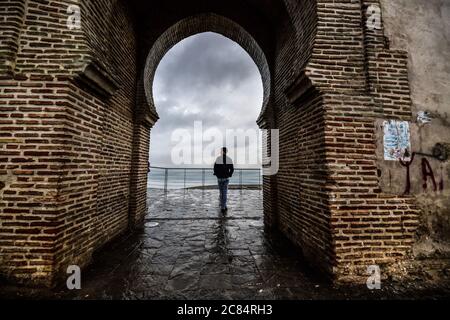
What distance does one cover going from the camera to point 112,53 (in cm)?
452

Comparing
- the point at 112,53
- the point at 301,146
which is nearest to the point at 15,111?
the point at 112,53

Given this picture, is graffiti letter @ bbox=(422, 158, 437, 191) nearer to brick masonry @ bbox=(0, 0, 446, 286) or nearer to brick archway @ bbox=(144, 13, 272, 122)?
brick masonry @ bbox=(0, 0, 446, 286)

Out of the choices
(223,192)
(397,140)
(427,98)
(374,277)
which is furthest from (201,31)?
(374,277)

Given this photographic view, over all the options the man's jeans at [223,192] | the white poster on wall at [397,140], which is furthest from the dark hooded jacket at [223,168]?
the white poster on wall at [397,140]

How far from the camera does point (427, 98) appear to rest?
146 inches

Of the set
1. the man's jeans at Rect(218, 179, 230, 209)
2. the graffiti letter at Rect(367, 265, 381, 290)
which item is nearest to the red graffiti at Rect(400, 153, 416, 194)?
the graffiti letter at Rect(367, 265, 381, 290)

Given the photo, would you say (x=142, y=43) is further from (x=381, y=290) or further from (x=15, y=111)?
(x=381, y=290)

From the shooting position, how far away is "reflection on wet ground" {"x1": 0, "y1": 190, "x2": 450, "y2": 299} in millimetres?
2863

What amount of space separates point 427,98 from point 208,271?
4.62 m

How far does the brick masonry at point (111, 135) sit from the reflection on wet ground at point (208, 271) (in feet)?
1.10

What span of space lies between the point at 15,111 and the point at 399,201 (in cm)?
573

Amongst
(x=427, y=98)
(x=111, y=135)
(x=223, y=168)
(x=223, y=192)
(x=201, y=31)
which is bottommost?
(x=223, y=192)

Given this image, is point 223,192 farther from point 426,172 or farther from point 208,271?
point 426,172
